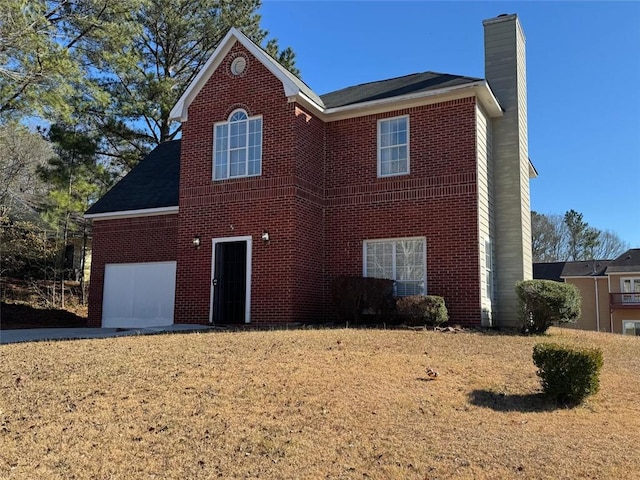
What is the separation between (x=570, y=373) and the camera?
25.3 ft

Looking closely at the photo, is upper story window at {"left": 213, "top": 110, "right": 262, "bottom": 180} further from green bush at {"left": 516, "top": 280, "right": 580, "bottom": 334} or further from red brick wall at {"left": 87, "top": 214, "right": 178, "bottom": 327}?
green bush at {"left": 516, "top": 280, "right": 580, "bottom": 334}

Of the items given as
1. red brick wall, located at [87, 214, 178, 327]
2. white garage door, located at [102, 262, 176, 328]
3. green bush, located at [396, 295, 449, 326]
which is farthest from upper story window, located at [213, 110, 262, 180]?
green bush, located at [396, 295, 449, 326]

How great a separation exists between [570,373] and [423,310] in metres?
5.95

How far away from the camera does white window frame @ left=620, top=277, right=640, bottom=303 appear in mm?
38562

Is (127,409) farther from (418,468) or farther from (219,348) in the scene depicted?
(418,468)

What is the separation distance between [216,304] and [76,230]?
44.3ft

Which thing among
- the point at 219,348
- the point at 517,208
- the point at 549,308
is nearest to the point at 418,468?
the point at 219,348

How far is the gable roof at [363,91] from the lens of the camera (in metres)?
15.0

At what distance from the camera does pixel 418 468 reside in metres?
5.55

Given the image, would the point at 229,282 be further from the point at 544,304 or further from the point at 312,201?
the point at 544,304

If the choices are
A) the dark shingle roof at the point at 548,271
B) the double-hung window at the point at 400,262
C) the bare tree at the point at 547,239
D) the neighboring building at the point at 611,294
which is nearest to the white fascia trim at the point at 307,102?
the double-hung window at the point at 400,262

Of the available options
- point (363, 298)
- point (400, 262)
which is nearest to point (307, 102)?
point (400, 262)

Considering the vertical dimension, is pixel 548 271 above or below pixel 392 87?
below

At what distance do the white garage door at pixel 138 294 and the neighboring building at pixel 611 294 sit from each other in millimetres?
29432
